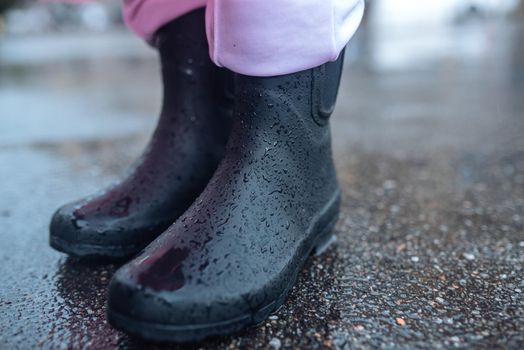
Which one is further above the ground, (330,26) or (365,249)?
(330,26)

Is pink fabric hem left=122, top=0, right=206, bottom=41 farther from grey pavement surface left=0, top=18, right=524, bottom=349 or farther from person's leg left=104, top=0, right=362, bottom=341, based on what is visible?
grey pavement surface left=0, top=18, right=524, bottom=349

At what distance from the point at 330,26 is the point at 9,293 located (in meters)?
0.68

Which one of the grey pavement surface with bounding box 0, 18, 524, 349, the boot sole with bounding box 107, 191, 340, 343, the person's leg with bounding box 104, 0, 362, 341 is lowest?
the grey pavement surface with bounding box 0, 18, 524, 349

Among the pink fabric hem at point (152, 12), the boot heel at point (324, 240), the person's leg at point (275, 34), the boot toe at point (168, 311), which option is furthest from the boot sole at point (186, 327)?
the pink fabric hem at point (152, 12)

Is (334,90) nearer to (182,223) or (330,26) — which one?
(330,26)

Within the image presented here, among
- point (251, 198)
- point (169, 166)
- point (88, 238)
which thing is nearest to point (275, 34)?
point (251, 198)

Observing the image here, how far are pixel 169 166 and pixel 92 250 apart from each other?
0.20m

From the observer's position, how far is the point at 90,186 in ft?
4.83

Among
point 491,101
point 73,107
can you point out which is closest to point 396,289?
point 491,101

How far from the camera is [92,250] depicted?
3.04 ft

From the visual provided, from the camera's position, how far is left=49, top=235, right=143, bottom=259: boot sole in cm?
93

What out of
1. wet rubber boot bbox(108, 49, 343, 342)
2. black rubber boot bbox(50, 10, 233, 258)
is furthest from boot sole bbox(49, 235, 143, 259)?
wet rubber boot bbox(108, 49, 343, 342)

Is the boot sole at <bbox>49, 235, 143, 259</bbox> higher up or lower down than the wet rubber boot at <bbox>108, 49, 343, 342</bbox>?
lower down

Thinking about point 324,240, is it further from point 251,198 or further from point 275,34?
point 275,34
